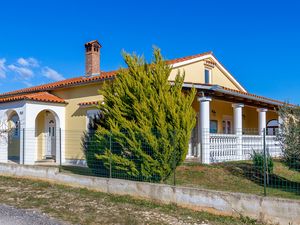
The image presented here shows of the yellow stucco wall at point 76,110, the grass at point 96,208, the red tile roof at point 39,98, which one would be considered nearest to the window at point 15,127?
the red tile roof at point 39,98

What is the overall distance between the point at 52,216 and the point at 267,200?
4.30m

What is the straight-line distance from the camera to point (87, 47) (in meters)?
17.7

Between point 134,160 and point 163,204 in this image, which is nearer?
point 163,204

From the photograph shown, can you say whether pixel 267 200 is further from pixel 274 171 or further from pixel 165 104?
pixel 274 171

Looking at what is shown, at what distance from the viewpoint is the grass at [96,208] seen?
21.2 ft

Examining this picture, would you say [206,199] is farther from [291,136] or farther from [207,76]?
Result: [207,76]

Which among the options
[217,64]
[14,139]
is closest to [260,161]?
[217,64]

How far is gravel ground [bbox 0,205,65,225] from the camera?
245 inches

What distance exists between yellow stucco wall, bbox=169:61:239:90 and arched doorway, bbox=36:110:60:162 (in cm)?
694

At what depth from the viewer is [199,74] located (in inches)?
710

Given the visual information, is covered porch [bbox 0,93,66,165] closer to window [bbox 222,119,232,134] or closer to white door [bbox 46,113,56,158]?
white door [bbox 46,113,56,158]

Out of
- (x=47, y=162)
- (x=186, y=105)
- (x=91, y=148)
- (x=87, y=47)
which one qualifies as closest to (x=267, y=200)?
(x=186, y=105)

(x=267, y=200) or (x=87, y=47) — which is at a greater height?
(x=87, y=47)

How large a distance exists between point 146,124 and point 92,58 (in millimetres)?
9348
